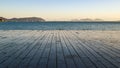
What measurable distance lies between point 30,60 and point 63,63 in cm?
103

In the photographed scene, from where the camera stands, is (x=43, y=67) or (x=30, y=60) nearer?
(x=43, y=67)

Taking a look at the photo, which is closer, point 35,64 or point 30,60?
point 35,64

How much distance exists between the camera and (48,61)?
20.2ft

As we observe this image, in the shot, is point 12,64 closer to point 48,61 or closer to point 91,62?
point 48,61

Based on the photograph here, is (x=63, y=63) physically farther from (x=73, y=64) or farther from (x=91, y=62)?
(x=91, y=62)

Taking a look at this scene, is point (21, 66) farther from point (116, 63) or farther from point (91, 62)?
point (116, 63)

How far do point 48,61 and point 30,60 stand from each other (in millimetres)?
547

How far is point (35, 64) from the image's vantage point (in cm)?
575

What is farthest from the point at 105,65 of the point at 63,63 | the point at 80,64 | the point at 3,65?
the point at 3,65

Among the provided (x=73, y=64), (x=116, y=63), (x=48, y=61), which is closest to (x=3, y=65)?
(x=48, y=61)

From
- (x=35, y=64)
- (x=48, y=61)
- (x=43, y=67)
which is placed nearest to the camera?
(x=43, y=67)

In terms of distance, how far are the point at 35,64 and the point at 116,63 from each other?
221 cm

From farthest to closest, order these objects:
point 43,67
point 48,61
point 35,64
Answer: point 48,61, point 35,64, point 43,67

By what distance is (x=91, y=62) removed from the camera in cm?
606
